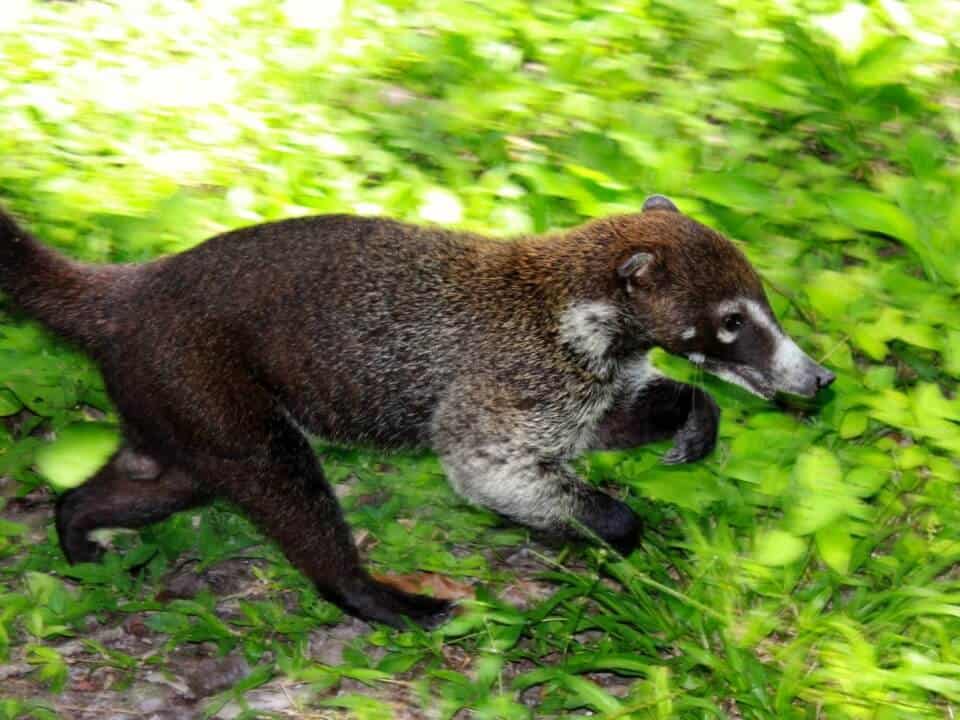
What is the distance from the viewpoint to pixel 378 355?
14.2 feet

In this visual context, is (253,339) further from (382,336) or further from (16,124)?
(16,124)

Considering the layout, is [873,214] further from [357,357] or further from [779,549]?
[357,357]

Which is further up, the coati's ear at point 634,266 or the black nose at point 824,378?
the coati's ear at point 634,266

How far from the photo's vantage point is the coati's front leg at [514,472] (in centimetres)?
430

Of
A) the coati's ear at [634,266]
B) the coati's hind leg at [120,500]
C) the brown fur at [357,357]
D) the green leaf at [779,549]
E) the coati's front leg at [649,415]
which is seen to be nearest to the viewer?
the green leaf at [779,549]

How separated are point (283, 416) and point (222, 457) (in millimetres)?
Answer: 228

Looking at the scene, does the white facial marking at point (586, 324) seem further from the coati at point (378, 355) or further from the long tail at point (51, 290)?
the long tail at point (51, 290)

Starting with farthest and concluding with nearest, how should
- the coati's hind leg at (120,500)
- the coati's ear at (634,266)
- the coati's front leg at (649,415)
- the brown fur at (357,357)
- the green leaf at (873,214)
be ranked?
1. the green leaf at (873,214)
2. the coati's front leg at (649,415)
3. the coati's hind leg at (120,500)
4. the coati's ear at (634,266)
5. the brown fur at (357,357)

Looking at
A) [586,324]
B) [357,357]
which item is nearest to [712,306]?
[586,324]

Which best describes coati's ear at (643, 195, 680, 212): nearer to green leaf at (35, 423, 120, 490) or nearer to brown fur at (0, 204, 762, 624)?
brown fur at (0, 204, 762, 624)

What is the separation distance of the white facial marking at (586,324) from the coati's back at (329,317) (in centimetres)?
25

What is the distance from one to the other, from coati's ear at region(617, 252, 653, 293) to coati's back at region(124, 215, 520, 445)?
42 centimetres

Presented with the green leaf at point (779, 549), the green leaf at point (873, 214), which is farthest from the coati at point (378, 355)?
the green leaf at point (873, 214)

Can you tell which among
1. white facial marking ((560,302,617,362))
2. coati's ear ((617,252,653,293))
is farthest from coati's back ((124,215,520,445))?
coati's ear ((617,252,653,293))
